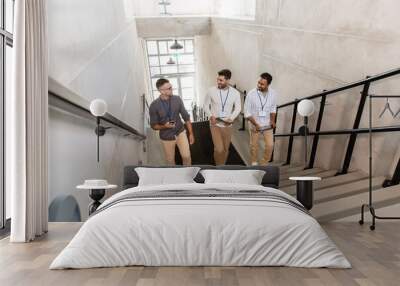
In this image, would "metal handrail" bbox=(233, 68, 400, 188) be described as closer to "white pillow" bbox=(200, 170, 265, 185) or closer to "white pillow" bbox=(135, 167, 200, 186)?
"white pillow" bbox=(200, 170, 265, 185)

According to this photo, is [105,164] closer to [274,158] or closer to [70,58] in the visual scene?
[70,58]

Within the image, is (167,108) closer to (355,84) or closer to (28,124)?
(28,124)

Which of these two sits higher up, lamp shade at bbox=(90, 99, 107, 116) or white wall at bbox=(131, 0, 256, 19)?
white wall at bbox=(131, 0, 256, 19)

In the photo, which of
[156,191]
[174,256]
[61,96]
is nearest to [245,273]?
[174,256]

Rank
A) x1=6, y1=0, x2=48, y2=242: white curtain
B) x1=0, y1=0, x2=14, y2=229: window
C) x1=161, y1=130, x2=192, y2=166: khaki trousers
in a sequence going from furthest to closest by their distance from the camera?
x1=161, y1=130, x2=192, y2=166: khaki trousers
x1=0, y1=0, x2=14, y2=229: window
x1=6, y1=0, x2=48, y2=242: white curtain

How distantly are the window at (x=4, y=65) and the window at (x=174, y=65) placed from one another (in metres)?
1.77

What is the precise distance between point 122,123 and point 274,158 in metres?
1.99

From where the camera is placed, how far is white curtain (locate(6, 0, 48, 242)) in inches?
166

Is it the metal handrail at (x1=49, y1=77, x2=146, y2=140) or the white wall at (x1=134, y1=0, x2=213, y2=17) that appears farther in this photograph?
the white wall at (x1=134, y1=0, x2=213, y2=17)

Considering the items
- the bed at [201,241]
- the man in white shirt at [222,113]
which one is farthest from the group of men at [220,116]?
the bed at [201,241]

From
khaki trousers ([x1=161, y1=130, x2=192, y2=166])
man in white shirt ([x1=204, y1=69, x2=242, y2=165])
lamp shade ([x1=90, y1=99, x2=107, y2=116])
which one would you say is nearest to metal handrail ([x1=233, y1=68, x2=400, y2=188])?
man in white shirt ([x1=204, y1=69, x2=242, y2=165])

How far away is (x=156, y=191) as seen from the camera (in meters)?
4.00

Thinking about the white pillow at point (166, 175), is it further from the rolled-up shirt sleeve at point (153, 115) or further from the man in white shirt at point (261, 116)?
the man in white shirt at point (261, 116)

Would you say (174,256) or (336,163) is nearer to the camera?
(174,256)
